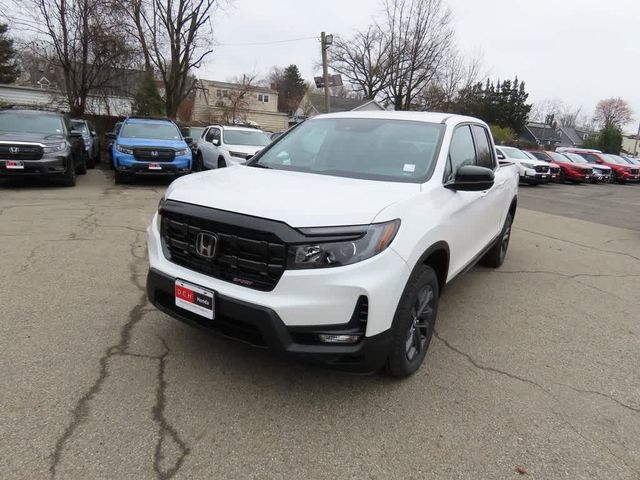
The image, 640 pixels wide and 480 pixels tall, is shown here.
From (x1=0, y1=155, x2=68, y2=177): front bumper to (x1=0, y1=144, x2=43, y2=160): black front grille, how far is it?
0.09 metres

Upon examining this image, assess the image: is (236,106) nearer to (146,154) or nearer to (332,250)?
(146,154)

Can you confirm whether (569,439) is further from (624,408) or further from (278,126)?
(278,126)

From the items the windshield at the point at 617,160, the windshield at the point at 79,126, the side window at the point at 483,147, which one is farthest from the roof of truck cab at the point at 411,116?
the windshield at the point at 617,160

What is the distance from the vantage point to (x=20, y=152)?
9672 mm

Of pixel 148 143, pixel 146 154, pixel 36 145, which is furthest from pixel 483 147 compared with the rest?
pixel 36 145

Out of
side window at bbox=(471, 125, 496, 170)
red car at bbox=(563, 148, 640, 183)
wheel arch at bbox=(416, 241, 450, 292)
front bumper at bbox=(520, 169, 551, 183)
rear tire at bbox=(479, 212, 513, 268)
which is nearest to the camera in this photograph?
wheel arch at bbox=(416, 241, 450, 292)

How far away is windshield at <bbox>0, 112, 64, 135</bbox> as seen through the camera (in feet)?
34.2

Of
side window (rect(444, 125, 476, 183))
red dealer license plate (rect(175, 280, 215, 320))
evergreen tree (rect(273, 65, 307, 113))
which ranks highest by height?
evergreen tree (rect(273, 65, 307, 113))

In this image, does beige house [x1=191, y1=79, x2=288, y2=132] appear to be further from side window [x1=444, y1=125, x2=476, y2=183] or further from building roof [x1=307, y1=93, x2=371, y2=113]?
side window [x1=444, y1=125, x2=476, y2=183]

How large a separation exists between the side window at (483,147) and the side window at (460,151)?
195 mm

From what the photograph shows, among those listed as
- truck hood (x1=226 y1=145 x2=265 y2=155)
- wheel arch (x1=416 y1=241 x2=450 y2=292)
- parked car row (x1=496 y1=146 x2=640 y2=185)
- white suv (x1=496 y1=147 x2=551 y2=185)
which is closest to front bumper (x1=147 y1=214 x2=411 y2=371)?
wheel arch (x1=416 y1=241 x2=450 y2=292)

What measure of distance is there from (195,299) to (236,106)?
36920mm

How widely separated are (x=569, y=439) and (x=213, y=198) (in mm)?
2490

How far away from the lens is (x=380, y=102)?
43.0m
